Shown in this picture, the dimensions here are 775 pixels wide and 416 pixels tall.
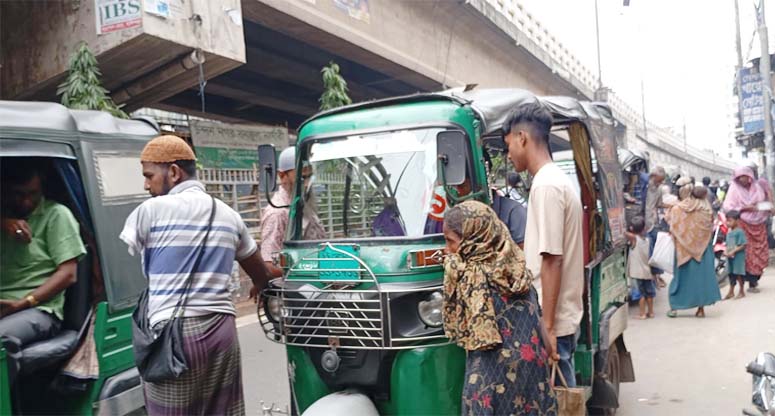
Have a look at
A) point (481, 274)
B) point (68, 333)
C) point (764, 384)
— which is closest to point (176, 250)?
point (481, 274)

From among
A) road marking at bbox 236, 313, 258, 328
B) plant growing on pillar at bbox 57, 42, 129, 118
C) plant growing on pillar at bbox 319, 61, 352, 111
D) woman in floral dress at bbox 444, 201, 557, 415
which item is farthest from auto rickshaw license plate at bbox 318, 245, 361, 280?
plant growing on pillar at bbox 319, 61, 352, 111

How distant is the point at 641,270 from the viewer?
7973 mm

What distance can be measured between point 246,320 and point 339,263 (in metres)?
5.95

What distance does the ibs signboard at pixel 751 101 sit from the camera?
1423 cm

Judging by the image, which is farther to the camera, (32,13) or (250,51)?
(250,51)

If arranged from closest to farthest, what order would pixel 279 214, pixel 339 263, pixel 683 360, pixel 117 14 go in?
pixel 339 263
pixel 279 214
pixel 683 360
pixel 117 14

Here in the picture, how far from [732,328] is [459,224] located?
5.76m

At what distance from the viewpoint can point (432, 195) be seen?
10.8 ft

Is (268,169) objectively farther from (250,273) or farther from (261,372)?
(261,372)

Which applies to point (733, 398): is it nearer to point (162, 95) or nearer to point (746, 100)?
point (162, 95)

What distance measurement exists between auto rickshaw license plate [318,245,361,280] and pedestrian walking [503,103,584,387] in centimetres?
86

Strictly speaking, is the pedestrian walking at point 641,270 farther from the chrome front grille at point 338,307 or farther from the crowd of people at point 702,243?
the chrome front grille at point 338,307

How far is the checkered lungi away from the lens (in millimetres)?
2582

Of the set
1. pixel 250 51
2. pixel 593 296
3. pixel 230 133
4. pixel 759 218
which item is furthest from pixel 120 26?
pixel 759 218
